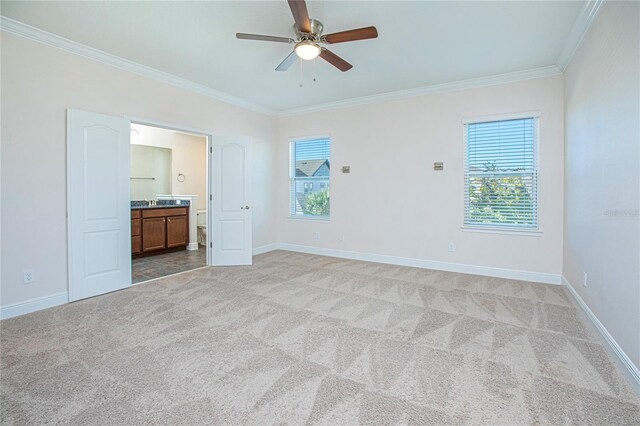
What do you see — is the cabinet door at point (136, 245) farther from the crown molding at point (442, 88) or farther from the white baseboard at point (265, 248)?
the crown molding at point (442, 88)

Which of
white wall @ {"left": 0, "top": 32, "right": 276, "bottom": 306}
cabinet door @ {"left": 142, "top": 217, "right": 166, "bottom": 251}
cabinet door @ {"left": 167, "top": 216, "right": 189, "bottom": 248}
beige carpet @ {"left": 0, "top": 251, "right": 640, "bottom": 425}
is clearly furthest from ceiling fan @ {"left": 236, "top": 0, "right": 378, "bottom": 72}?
cabinet door @ {"left": 167, "top": 216, "right": 189, "bottom": 248}

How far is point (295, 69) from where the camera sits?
13.6 ft

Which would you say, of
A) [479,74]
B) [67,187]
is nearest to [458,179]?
[479,74]

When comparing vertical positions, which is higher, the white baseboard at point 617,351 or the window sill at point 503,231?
the window sill at point 503,231

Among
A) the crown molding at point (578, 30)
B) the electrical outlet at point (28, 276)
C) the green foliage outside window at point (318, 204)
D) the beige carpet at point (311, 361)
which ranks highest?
the crown molding at point (578, 30)

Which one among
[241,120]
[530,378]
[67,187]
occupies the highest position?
[241,120]

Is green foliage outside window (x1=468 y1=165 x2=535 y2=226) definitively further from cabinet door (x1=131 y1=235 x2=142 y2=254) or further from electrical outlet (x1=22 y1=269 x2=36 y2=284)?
cabinet door (x1=131 y1=235 x2=142 y2=254)

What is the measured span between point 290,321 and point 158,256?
4.15 m

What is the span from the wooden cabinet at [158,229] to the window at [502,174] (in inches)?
217

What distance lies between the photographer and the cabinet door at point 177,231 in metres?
6.17

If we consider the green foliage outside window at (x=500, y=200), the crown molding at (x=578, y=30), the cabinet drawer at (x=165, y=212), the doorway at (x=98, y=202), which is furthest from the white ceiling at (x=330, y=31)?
the cabinet drawer at (x=165, y=212)

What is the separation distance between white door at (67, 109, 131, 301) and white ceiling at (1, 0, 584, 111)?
0.96m

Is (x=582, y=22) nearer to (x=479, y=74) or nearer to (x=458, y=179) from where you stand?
(x=479, y=74)

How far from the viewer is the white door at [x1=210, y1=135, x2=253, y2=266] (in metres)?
5.10
